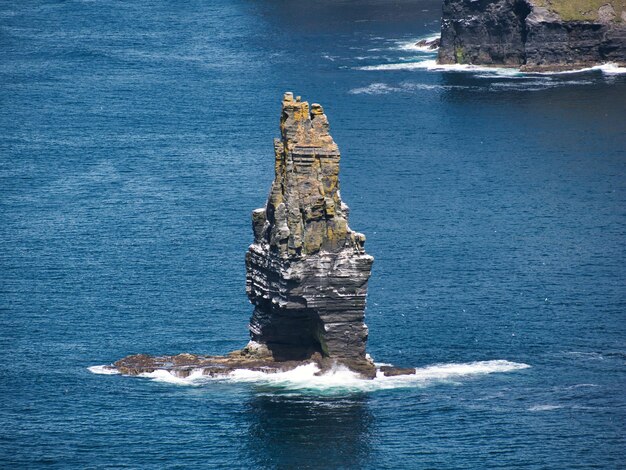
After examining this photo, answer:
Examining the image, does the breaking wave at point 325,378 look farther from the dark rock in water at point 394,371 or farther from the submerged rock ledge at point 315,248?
the submerged rock ledge at point 315,248

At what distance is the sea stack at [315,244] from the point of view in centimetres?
15412

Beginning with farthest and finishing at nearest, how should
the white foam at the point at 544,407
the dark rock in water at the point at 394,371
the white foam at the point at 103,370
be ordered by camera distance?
1. the white foam at the point at 103,370
2. the dark rock in water at the point at 394,371
3. the white foam at the point at 544,407

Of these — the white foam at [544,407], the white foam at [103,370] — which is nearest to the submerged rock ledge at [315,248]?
the white foam at [544,407]

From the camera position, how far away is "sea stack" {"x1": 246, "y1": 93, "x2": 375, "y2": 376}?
506ft

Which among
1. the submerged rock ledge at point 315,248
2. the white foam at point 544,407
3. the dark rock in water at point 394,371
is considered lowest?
the white foam at point 544,407

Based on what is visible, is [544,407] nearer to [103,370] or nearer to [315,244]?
[315,244]

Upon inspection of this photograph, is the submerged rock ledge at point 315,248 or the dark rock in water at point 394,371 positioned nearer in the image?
the submerged rock ledge at point 315,248

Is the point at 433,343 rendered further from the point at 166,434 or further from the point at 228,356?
the point at 166,434

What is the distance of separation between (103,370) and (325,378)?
20.1 metres

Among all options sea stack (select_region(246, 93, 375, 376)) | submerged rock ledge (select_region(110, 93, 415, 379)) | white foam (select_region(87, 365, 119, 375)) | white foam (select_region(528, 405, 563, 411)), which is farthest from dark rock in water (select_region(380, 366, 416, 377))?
white foam (select_region(87, 365, 119, 375))

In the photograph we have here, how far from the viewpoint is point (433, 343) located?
17038 centimetres

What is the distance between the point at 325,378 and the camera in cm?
15775

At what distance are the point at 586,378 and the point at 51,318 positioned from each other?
52223 millimetres

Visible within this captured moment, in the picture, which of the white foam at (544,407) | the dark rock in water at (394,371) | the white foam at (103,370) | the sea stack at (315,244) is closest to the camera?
the white foam at (544,407)
